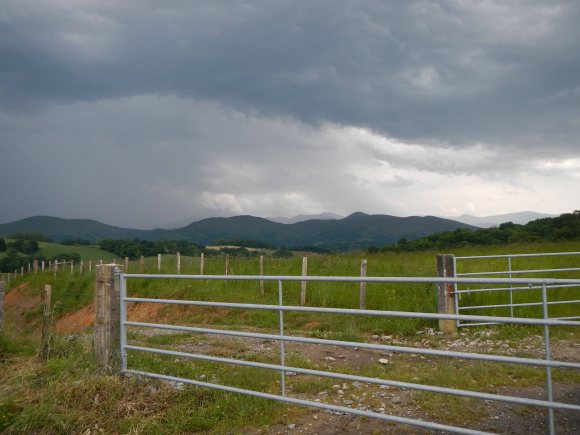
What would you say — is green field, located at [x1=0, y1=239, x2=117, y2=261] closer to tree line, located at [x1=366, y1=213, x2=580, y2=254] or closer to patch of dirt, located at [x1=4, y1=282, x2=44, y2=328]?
patch of dirt, located at [x1=4, y1=282, x2=44, y2=328]

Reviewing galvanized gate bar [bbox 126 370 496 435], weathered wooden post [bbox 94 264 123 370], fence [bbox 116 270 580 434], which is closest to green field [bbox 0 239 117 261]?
weathered wooden post [bbox 94 264 123 370]

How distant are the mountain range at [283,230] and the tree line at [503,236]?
334ft

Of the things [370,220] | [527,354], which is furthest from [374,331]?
[370,220]

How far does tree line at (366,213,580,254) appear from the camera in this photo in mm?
21938

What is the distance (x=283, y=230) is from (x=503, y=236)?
16907 centimetres

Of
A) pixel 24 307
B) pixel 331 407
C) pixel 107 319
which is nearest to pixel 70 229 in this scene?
pixel 24 307

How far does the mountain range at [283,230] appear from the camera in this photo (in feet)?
456

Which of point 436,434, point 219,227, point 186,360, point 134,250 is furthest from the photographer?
point 219,227

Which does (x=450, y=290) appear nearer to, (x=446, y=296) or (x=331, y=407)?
(x=446, y=296)

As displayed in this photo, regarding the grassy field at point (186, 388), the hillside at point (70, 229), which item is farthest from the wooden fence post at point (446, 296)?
the hillside at point (70, 229)

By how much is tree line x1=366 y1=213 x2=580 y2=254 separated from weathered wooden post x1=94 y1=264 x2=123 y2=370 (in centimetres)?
1577

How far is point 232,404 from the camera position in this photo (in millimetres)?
4656

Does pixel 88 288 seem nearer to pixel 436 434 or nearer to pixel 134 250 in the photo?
pixel 134 250

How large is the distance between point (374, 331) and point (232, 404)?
5.29 m
